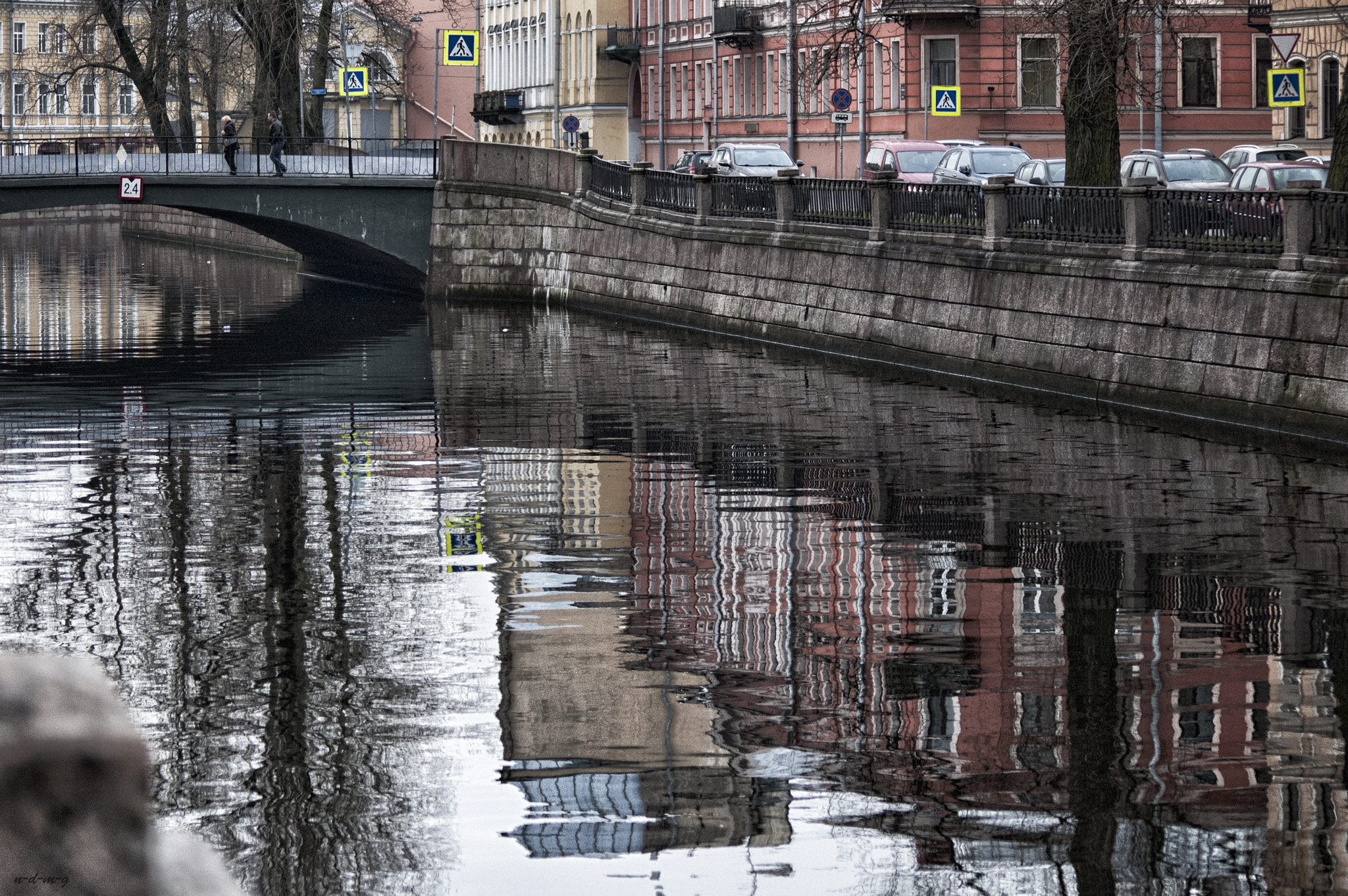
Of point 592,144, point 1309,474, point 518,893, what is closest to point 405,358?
point 1309,474

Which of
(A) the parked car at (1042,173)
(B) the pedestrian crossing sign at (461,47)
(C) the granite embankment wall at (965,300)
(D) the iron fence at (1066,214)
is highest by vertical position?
(B) the pedestrian crossing sign at (461,47)

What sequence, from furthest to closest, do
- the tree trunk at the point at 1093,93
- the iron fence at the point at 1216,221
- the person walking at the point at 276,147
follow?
1. the person walking at the point at 276,147
2. the tree trunk at the point at 1093,93
3. the iron fence at the point at 1216,221

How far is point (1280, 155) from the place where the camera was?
127ft

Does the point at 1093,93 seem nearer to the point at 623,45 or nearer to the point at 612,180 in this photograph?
the point at 612,180

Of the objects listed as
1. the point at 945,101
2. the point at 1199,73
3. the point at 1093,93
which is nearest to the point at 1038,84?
the point at 1199,73

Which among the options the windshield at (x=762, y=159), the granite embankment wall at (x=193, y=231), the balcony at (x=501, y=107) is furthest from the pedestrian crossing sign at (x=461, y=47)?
the balcony at (x=501, y=107)

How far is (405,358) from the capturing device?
3234 cm

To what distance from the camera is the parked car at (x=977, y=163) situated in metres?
37.1

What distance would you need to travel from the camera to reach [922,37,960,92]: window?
58031mm

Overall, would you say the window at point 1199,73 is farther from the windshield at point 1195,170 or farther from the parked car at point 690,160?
the windshield at point 1195,170

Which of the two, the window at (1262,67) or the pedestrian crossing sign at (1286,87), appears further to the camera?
the window at (1262,67)

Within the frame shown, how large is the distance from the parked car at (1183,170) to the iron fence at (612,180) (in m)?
9.06

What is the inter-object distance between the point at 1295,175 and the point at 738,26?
3954cm

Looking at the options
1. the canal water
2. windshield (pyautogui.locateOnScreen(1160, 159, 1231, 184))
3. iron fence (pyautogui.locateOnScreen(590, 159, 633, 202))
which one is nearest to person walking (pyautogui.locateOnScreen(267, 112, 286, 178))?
iron fence (pyautogui.locateOnScreen(590, 159, 633, 202))
